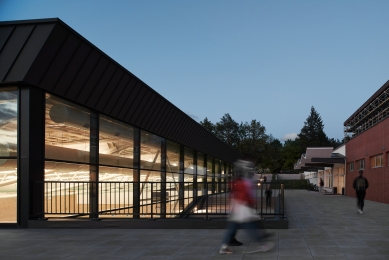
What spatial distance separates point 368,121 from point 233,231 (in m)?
30.2

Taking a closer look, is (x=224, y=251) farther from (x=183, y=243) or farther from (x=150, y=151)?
(x=150, y=151)

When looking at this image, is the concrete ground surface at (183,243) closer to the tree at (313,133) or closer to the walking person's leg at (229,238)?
the walking person's leg at (229,238)

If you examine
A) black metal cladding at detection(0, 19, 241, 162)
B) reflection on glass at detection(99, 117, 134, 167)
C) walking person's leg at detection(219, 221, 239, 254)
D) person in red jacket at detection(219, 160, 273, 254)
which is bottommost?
walking person's leg at detection(219, 221, 239, 254)

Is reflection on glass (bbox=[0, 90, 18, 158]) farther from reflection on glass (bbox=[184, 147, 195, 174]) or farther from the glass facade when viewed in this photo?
reflection on glass (bbox=[184, 147, 195, 174])

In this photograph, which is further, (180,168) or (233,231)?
(180,168)

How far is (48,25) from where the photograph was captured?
11.7m

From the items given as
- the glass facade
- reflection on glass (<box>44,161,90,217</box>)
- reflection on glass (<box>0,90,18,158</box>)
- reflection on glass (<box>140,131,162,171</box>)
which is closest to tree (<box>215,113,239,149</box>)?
reflection on glass (<box>140,131,162,171</box>)

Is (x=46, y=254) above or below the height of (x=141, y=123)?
below

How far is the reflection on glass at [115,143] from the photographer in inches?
639

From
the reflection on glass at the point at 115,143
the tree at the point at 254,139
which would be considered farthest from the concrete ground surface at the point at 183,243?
the tree at the point at 254,139

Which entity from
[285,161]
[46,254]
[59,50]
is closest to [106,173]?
[59,50]

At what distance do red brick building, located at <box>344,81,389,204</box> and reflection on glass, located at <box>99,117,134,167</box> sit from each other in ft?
48.2

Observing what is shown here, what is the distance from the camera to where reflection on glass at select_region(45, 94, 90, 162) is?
13148 millimetres

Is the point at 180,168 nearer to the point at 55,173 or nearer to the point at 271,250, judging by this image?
the point at 55,173
